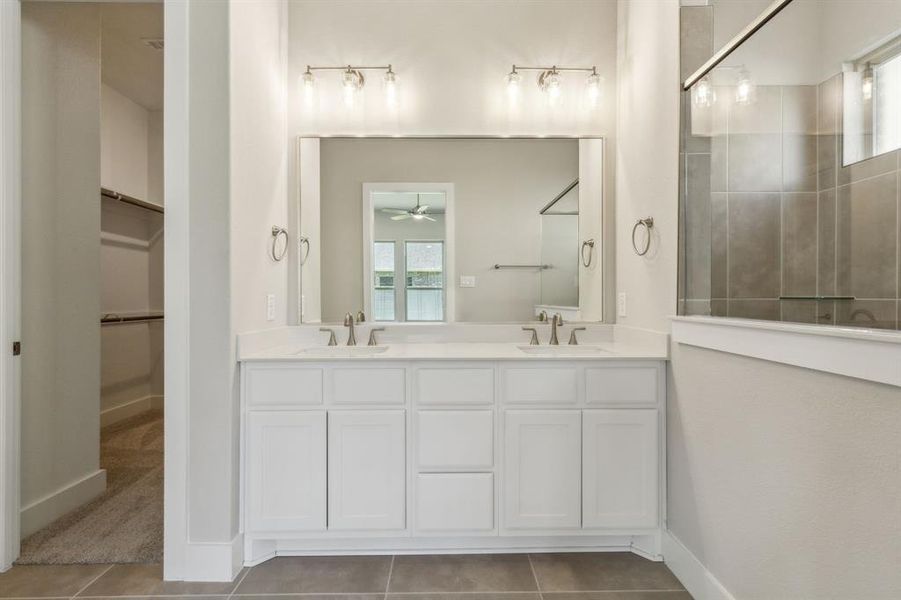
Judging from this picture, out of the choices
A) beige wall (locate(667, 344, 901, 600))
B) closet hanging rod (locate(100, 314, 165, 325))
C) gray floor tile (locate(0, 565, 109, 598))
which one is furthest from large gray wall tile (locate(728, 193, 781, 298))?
closet hanging rod (locate(100, 314, 165, 325))

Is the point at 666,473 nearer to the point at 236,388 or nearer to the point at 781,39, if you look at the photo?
the point at 781,39

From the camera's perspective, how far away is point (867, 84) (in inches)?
64.3

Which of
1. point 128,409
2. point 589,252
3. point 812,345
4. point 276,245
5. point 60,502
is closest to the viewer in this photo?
point 812,345

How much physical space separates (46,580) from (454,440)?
1.72m

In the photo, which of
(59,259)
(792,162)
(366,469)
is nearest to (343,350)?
(366,469)

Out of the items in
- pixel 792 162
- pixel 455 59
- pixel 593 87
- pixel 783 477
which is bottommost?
pixel 783 477

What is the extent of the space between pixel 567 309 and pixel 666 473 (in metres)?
0.96

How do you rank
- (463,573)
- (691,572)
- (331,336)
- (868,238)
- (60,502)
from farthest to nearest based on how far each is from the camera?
(331,336) < (60,502) < (463,573) < (691,572) < (868,238)

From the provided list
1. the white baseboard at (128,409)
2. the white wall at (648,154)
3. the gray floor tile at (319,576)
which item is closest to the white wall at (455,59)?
the white wall at (648,154)

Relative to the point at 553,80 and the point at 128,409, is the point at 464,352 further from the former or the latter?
the point at 128,409

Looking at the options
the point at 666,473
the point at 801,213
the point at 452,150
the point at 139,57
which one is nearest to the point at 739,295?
the point at 801,213

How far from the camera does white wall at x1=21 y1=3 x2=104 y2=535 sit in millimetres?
2166

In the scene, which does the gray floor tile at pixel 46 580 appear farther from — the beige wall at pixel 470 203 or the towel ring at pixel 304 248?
the towel ring at pixel 304 248

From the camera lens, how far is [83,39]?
2465 mm
